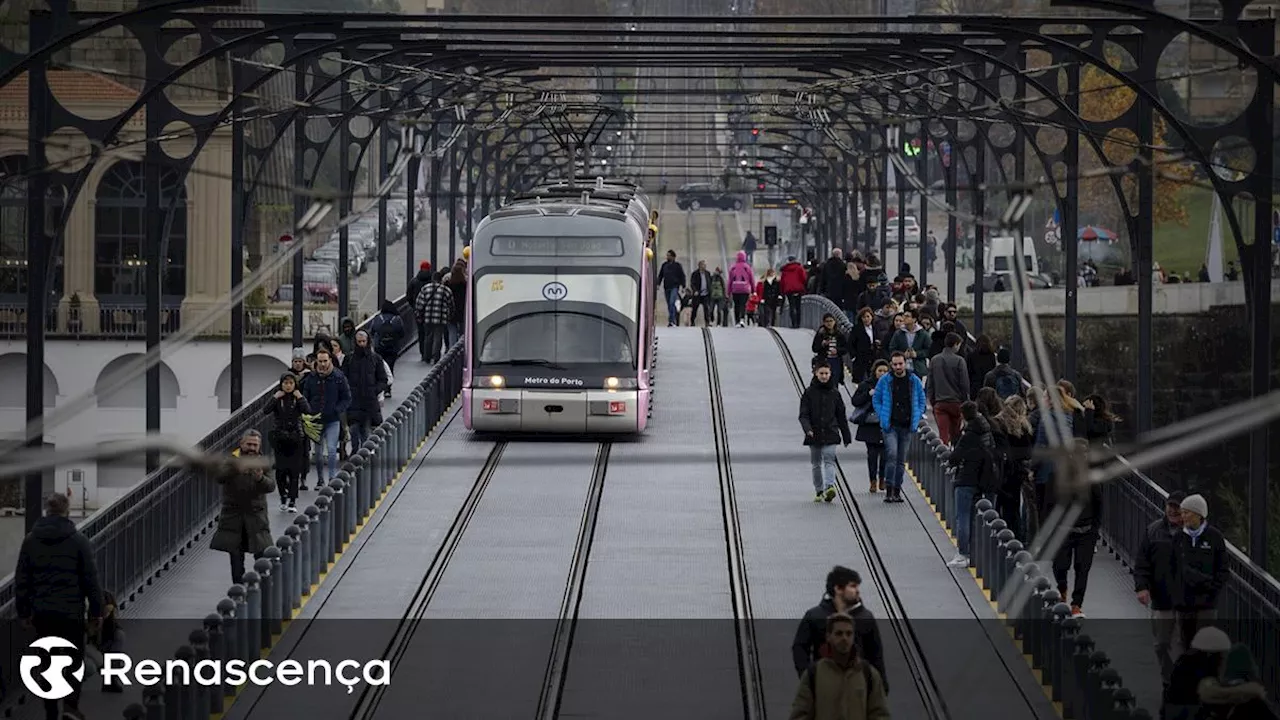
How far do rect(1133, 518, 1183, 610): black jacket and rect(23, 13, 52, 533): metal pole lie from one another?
10013mm

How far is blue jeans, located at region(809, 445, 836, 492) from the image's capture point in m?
26.5

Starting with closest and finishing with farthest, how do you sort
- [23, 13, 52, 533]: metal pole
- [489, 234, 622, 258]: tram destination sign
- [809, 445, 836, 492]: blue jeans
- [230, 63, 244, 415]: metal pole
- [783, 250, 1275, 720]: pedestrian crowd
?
1. [783, 250, 1275, 720]: pedestrian crowd
2. [23, 13, 52, 533]: metal pole
3. [809, 445, 836, 492]: blue jeans
4. [489, 234, 622, 258]: tram destination sign
5. [230, 63, 244, 415]: metal pole

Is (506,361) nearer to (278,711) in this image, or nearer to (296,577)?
(296,577)

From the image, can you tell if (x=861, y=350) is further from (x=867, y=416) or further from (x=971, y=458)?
(x=971, y=458)

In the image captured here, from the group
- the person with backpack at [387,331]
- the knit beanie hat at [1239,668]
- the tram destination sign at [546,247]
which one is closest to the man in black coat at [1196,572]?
the knit beanie hat at [1239,668]

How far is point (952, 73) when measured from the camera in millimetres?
38469

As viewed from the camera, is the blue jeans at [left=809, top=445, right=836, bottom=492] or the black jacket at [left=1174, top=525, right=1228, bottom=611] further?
the blue jeans at [left=809, top=445, right=836, bottom=492]

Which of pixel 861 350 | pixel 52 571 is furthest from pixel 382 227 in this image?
pixel 52 571

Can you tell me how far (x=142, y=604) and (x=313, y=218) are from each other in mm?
4061

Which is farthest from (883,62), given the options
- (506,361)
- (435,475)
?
(435,475)

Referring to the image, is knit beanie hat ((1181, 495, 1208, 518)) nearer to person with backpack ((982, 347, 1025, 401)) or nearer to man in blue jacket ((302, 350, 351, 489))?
person with backpack ((982, 347, 1025, 401))

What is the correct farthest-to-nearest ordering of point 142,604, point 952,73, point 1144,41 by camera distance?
point 952,73 → point 1144,41 → point 142,604

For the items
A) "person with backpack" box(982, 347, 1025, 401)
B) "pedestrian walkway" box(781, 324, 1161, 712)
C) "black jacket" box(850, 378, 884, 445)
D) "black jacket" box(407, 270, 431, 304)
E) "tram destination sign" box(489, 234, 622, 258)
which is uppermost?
"tram destination sign" box(489, 234, 622, 258)

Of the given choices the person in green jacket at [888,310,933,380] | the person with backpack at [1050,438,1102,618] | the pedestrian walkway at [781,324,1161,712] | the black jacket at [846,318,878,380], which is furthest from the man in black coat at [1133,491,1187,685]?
the black jacket at [846,318,878,380]
